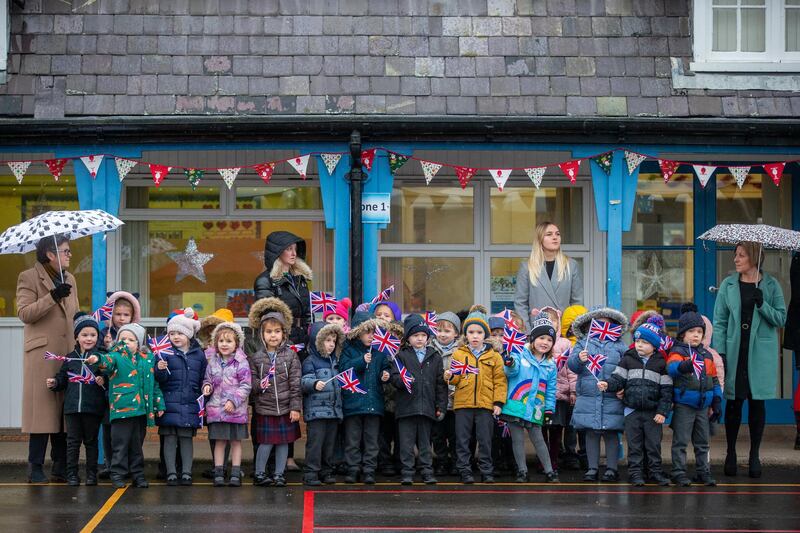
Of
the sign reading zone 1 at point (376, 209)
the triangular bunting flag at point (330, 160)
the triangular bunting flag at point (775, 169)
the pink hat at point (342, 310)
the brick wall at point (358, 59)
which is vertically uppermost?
the brick wall at point (358, 59)

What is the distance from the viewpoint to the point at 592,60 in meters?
13.1

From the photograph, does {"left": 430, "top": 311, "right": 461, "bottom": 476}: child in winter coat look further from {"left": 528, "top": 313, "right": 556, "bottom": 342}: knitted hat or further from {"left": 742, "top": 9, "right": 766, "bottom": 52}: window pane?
{"left": 742, "top": 9, "right": 766, "bottom": 52}: window pane

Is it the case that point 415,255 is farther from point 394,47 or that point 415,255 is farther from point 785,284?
point 785,284

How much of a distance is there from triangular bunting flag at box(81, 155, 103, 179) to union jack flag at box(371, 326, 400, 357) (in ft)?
10.6

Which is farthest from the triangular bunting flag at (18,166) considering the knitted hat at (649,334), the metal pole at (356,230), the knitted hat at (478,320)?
the knitted hat at (649,334)

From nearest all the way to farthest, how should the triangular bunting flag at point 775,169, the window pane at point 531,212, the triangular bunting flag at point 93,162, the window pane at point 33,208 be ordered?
1. the triangular bunting flag at point 93,162
2. the triangular bunting flag at point 775,169
3. the window pane at point 33,208
4. the window pane at point 531,212

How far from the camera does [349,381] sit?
37.1ft

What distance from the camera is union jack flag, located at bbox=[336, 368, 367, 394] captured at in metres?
11.3

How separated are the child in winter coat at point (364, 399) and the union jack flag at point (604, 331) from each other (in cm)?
179

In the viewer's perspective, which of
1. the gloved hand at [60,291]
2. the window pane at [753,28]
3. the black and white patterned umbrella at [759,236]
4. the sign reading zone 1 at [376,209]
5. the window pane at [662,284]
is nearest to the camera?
the gloved hand at [60,291]

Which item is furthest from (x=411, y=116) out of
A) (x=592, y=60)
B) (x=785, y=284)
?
(x=785, y=284)

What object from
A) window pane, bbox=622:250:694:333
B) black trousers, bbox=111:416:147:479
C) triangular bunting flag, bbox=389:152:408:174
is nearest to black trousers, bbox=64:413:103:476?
black trousers, bbox=111:416:147:479

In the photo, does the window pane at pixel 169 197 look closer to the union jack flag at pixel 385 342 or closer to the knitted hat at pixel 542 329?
the union jack flag at pixel 385 342

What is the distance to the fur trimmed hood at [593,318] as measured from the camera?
1162 centimetres
